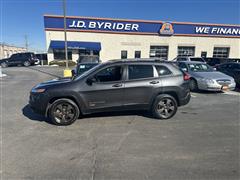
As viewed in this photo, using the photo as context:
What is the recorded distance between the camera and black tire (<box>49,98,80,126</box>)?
449 centimetres

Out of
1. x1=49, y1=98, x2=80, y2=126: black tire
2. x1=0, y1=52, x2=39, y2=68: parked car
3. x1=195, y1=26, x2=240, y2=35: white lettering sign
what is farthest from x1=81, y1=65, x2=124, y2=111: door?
x1=195, y1=26, x2=240, y2=35: white lettering sign

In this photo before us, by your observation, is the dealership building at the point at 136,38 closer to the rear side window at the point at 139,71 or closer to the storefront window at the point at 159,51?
the storefront window at the point at 159,51

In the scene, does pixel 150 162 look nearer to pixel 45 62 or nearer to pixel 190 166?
pixel 190 166

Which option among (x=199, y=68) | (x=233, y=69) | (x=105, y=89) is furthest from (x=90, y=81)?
(x=233, y=69)

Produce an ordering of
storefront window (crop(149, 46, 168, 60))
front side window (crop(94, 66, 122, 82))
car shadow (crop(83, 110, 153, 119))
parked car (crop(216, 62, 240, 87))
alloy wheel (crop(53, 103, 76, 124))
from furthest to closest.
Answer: storefront window (crop(149, 46, 168, 60))
parked car (crop(216, 62, 240, 87))
car shadow (crop(83, 110, 153, 119))
front side window (crop(94, 66, 122, 82))
alloy wheel (crop(53, 103, 76, 124))

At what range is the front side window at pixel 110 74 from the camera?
184 inches

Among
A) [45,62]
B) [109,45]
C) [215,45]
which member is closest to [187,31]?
[215,45]

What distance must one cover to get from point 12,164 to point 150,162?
2.42 meters

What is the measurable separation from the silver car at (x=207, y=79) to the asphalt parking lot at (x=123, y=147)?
283 cm

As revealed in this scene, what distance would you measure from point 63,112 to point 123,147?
79.0 inches

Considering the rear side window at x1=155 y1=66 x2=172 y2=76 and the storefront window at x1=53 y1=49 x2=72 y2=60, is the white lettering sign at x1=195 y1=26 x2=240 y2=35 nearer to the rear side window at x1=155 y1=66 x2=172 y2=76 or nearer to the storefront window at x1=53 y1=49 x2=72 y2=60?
the storefront window at x1=53 y1=49 x2=72 y2=60

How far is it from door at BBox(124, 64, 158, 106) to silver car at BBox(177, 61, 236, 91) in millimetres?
4532

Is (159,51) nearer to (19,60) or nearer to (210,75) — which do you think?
(210,75)

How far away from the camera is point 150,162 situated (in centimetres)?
299
